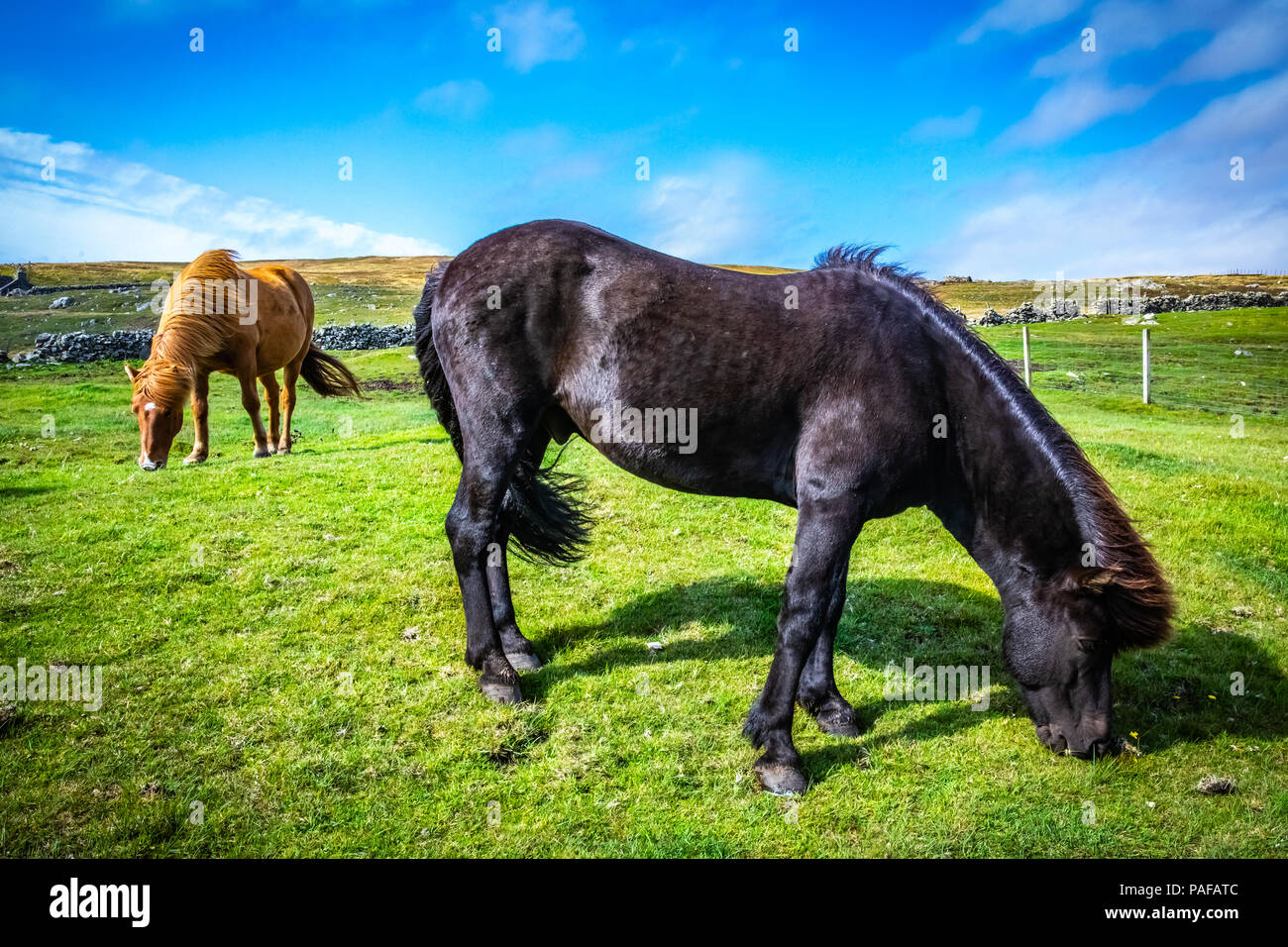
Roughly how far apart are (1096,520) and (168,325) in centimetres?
1289

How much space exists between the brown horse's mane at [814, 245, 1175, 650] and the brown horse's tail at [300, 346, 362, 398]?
44.5 ft

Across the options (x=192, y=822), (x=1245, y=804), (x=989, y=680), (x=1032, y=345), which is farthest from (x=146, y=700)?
(x=1032, y=345)

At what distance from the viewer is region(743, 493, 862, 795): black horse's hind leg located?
4.15m

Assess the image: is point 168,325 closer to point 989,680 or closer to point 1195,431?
point 989,680

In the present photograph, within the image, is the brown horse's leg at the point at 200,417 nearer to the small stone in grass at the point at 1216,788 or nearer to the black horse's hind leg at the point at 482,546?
the black horse's hind leg at the point at 482,546

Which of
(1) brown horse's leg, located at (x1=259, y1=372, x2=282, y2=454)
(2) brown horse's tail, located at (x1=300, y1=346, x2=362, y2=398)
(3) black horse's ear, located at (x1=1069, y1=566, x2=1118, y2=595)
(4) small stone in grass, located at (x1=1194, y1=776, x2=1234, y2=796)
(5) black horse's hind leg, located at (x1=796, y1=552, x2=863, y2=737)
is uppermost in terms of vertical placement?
(2) brown horse's tail, located at (x1=300, y1=346, x2=362, y2=398)

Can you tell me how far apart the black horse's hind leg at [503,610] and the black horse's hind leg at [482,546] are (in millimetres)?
348

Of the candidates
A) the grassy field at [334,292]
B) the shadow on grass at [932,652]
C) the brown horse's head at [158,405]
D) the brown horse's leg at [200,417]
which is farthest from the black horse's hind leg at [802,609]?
the grassy field at [334,292]

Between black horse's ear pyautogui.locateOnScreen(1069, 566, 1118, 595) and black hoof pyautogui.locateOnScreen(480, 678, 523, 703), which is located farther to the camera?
black hoof pyautogui.locateOnScreen(480, 678, 523, 703)

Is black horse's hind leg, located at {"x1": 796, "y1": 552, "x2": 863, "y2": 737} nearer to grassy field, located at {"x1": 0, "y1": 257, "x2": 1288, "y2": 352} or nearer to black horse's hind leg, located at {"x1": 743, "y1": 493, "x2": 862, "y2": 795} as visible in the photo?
black horse's hind leg, located at {"x1": 743, "y1": 493, "x2": 862, "y2": 795}

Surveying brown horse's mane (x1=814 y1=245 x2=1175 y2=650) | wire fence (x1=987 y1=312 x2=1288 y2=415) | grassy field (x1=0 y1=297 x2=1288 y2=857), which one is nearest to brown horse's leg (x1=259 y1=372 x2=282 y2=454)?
grassy field (x1=0 y1=297 x2=1288 y2=857)

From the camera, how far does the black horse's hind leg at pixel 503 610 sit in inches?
217

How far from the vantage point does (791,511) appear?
9.77m

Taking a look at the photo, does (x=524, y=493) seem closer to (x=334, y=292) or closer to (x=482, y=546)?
(x=482, y=546)
